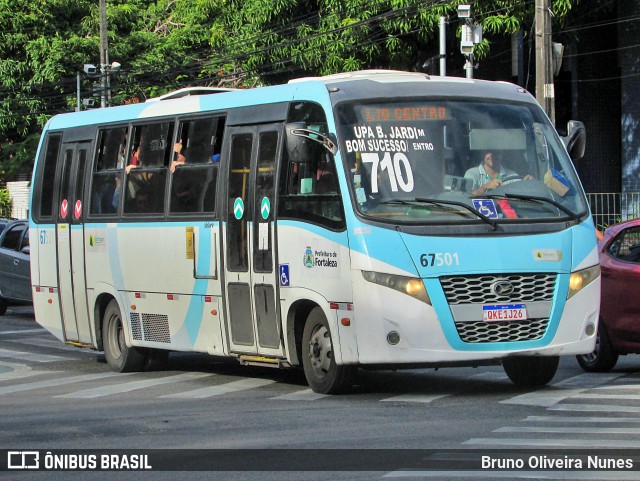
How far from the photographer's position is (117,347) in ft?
52.6

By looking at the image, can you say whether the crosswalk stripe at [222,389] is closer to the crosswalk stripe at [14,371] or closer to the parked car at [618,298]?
the crosswalk stripe at [14,371]

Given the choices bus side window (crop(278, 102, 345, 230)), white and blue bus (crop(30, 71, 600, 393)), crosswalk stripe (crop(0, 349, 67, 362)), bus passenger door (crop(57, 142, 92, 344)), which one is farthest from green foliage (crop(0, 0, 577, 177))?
bus side window (crop(278, 102, 345, 230))

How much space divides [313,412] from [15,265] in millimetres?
14772

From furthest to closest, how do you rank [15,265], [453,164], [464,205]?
[15,265], [453,164], [464,205]

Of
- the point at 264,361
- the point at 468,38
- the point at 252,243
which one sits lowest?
the point at 264,361

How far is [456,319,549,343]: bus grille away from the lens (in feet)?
37.8

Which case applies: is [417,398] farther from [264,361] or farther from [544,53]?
[544,53]

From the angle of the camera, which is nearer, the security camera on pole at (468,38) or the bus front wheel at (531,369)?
the bus front wheel at (531,369)

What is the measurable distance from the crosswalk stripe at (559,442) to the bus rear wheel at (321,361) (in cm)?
305

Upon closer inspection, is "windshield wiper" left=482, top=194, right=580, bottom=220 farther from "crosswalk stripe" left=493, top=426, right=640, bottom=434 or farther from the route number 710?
"crosswalk stripe" left=493, top=426, right=640, bottom=434

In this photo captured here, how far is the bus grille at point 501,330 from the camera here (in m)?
11.5

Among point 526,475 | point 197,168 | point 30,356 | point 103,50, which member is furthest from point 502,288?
point 103,50

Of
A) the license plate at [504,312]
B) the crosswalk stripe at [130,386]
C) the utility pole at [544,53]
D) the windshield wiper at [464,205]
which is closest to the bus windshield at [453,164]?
the windshield wiper at [464,205]

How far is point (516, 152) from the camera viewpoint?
12312mm
